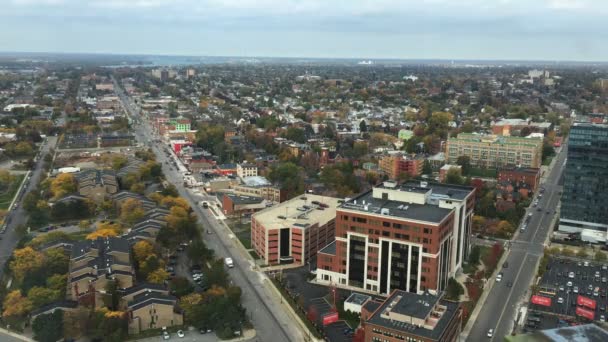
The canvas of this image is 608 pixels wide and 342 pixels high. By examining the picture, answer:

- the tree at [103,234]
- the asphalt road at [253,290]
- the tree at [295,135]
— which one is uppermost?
the tree at [295,135]

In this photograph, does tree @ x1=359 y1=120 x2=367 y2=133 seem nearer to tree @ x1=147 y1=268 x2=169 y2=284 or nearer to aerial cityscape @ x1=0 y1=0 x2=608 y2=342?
aerial cityscape @ x1=0 y1=0 x2=608 y2=342

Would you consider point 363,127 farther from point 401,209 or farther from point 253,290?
point 253,290

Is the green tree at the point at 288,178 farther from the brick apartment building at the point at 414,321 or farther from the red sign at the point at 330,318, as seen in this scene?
the brick apartment building at the point at 414,321

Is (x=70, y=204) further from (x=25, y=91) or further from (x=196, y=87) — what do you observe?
(x=196, y=87)

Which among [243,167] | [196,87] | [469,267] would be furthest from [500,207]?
[196,87]

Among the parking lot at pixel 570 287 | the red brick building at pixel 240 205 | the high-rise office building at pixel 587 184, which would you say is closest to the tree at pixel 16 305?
the red brick building at pixel 240 205

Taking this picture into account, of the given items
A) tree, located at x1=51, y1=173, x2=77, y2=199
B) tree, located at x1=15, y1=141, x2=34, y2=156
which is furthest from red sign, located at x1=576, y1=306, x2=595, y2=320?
tree, located at x1=15, y1=141, x2=34, y2=156

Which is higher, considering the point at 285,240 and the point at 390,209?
the point at 390,209
